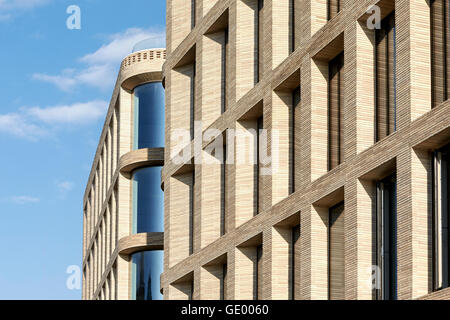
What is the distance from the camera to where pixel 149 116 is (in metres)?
51.6

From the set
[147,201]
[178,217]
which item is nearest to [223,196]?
[178,217]

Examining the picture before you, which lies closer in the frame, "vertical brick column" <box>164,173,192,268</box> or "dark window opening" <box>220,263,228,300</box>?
"dark window opening" <box>220,263,228,300</box>

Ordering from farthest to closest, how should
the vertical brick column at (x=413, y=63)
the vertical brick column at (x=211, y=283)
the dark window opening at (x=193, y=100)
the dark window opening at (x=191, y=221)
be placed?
1. the dark window opening at (x=193, y=100)
2. the dark window opening at (x=191, y=221)
3. the vertical brick column at (x=211, y=283)
4. the vertical brick column at (x=413, y=63)

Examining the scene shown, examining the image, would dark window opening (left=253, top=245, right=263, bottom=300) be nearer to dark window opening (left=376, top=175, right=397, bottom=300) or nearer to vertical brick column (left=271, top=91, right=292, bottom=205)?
vertical brick column (left=271, top=91, right=292, bottom=205)

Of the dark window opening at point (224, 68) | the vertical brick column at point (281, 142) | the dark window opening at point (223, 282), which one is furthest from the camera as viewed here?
the dark window opening at point (224, 68)

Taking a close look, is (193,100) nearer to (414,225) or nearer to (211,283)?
(211,283)

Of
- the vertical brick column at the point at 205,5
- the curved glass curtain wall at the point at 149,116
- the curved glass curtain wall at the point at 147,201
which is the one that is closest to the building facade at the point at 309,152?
the vertical brick column at the point at 205,5

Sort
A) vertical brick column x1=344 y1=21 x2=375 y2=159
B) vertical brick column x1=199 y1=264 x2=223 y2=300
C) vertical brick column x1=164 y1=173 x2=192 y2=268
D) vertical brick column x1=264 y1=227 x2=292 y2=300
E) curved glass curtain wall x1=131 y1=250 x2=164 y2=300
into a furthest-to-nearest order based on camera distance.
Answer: curved glass curtain wall x1=131 y1=250 x2=164 y2=300 → vertical brick column x1=164 y1=173 x2=192 y2=268 → vertical brick column x1=199 y1=264 x2=223 y2=300 → vertical brick column x1=264 y1=227 x2=292 y2=300 → vertical brick column x1=344 y1=21 x2=375 y2=159

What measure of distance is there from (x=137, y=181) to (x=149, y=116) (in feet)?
10.9

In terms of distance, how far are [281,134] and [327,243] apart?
427 centimetres

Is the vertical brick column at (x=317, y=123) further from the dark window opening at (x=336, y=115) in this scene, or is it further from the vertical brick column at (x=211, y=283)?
the vertical brick column at (x=211, y=283)

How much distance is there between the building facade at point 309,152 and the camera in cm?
2177

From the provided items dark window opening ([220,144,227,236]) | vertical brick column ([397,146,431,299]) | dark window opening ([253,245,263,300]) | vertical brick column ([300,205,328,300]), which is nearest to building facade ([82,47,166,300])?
dark window opening ([220,144,227,236])

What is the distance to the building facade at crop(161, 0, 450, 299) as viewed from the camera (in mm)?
21766
